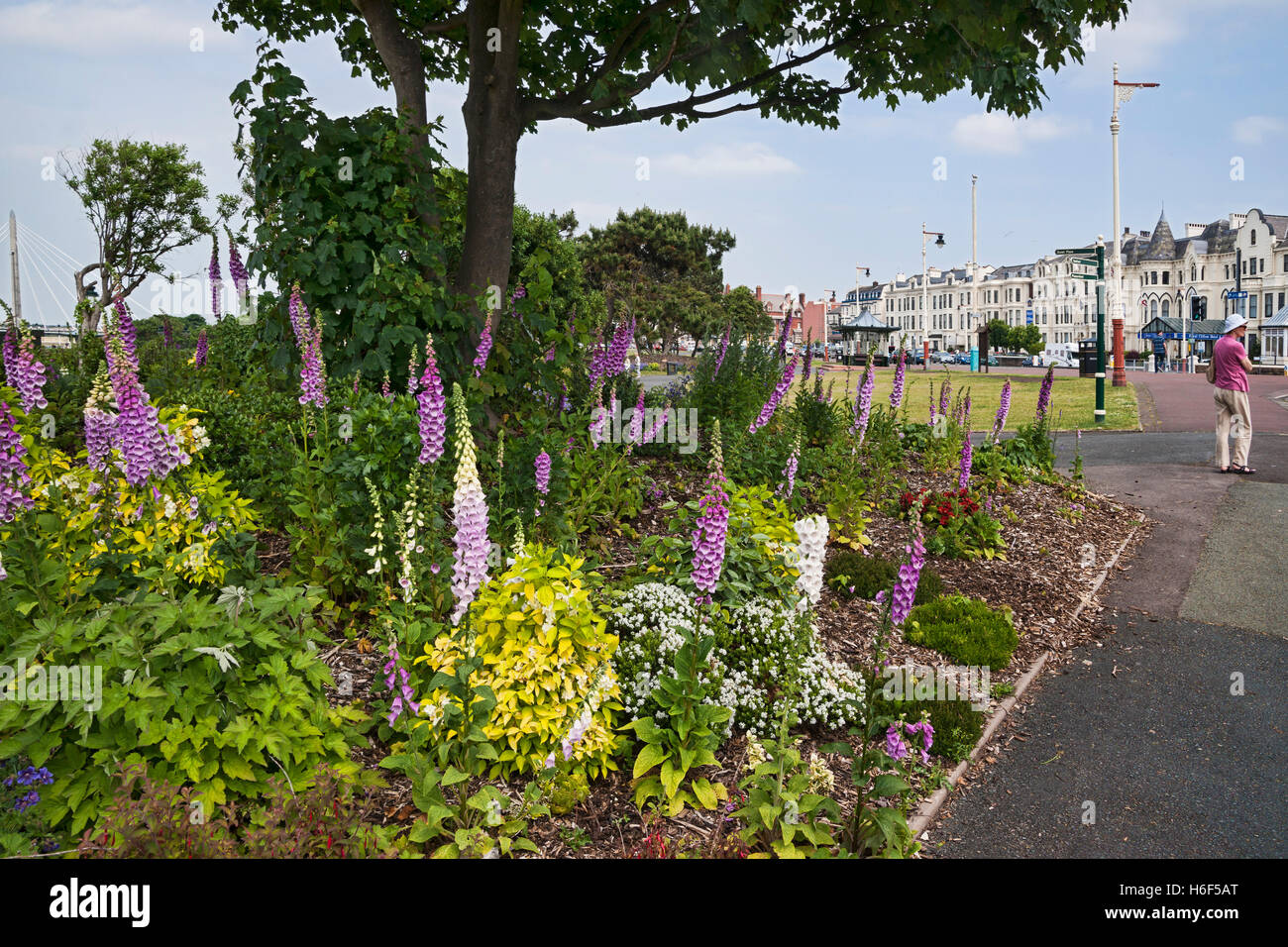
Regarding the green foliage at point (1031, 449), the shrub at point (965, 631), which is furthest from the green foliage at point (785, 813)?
the green foliage at point (1031, 449)

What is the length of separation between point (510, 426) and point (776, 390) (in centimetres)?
266

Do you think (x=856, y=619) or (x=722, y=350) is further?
(x=722, y=350)

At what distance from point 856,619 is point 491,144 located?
18.3 ft

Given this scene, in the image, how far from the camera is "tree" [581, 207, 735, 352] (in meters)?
36.0

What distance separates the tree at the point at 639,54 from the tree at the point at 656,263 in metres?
24.6

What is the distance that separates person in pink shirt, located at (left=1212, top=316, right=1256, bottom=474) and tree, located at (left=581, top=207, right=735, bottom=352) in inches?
953

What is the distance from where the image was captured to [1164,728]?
17.2 feet

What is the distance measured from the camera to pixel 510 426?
736 centimetres

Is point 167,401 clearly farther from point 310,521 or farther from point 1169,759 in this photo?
point 1169,759

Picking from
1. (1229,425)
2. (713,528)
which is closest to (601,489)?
(713,528)

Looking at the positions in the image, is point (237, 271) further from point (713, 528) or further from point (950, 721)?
point (950, 721)

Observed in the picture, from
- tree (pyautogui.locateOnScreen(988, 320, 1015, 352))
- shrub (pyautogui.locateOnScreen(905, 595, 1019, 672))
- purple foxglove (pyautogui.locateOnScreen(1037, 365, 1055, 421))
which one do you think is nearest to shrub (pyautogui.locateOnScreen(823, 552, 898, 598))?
shrub (pyautogui.locateOnScreen(905, 595, 1019, 672))

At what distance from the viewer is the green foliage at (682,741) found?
382 centimetres

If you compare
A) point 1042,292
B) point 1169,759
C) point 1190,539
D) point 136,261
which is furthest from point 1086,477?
point 1042,292
